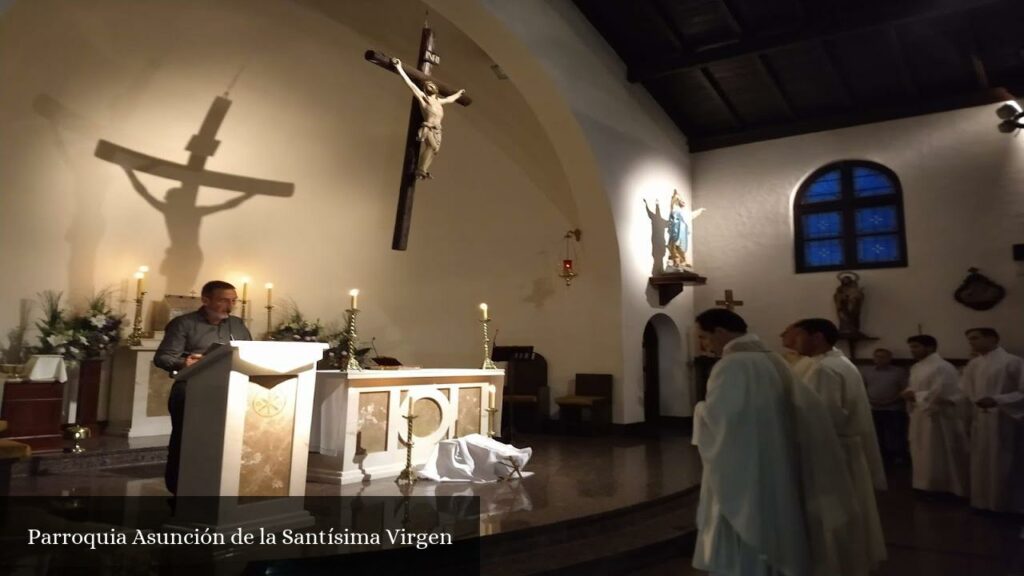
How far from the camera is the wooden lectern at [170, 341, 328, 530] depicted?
11.8 ft

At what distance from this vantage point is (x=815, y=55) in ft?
29.1

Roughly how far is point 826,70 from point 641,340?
4565 millimetres

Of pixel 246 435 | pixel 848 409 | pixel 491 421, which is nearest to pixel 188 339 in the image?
pixel 246 435

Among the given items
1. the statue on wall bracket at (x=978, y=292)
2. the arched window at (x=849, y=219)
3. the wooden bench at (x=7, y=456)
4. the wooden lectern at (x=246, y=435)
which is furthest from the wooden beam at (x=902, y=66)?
the wooden bench at (x=7, y=456)

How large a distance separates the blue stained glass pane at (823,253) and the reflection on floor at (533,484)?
172 inches

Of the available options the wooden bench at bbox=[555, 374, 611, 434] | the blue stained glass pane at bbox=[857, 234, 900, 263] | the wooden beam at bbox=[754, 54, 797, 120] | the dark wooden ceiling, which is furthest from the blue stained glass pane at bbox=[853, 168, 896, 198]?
the wooden bench at bbox=[555, 374, 611, 434]

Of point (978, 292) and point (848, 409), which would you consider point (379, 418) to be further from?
point (978, 292)

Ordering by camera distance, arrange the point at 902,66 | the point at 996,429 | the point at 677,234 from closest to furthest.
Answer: the point at 996,429 < the point at 902,66 < the point at 677,234

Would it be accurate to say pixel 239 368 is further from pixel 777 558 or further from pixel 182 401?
pixel 777 558

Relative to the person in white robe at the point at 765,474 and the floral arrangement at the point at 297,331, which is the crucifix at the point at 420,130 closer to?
the floral arrangement at the point at 297,331

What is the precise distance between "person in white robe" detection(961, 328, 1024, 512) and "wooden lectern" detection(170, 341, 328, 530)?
20.1 feet

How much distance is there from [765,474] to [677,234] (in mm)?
7026

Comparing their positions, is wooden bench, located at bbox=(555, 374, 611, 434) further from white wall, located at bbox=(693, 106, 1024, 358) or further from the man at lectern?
the man at lectern

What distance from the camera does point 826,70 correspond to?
29.7 feet
